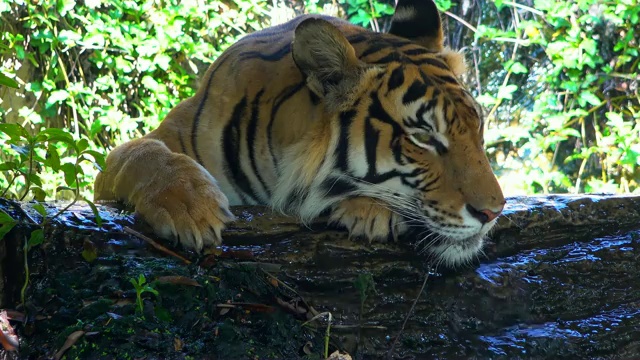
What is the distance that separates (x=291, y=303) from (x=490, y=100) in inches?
173

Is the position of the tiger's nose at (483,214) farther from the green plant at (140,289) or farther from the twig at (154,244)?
the green plant at (140,289)

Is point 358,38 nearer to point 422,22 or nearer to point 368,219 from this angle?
point 422,22

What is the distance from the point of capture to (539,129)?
20.7 ft

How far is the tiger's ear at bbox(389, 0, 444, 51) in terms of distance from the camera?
264cm

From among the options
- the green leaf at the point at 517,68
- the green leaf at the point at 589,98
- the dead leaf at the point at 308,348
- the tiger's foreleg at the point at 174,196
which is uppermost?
the tiger's foreleg at the point at 174,196

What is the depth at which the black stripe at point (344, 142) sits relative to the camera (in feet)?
7.41

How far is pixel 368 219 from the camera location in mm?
2162

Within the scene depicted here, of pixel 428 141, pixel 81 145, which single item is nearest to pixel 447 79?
pixel 428 141

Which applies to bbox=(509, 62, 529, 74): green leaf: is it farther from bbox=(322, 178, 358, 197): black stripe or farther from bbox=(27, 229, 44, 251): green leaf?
bbox=(27, 229, 44, 251): green leaf

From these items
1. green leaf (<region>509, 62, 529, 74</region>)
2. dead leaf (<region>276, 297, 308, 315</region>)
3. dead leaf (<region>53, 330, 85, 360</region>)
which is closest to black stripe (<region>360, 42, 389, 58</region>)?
dead leaf (<region>276, 297, 308, 315</region>)

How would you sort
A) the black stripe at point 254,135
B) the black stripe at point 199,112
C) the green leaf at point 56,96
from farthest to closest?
the green leaf at point 56,96
the black stripe at point 199,112
the black stripe at point 254,135

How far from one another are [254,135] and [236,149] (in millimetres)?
101

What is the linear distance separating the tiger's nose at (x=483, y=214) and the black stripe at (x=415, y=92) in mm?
398

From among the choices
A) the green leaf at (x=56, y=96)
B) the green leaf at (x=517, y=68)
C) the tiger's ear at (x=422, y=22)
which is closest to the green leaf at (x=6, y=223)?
the tiger's ear at (x=422, y=22)
